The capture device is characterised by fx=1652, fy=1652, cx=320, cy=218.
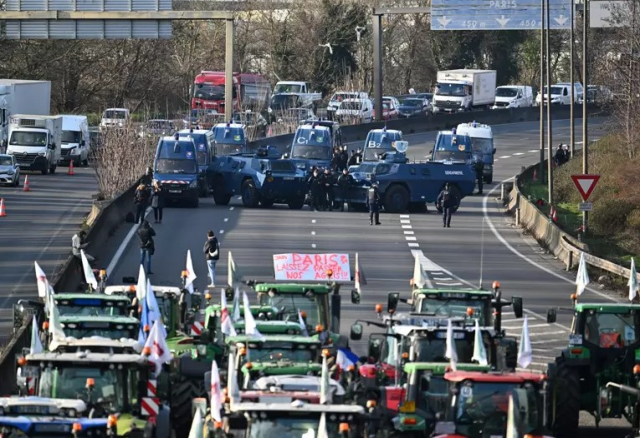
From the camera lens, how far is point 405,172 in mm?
52812

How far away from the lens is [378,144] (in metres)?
63.2

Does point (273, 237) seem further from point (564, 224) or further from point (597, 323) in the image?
point (597, 323)

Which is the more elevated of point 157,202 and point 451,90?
point 451,90

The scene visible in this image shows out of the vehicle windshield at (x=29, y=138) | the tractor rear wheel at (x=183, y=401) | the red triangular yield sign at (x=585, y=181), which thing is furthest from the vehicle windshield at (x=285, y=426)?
the vehicle windshield at (x=29, y=138)

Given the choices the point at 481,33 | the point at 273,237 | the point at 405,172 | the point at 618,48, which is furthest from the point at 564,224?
the point at 481,33

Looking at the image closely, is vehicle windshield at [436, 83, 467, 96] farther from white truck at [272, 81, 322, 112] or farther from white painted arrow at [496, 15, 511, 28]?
white painted arrow at [496, 15, 511, 28]

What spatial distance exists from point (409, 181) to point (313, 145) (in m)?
7.94

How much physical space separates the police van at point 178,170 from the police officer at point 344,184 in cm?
467

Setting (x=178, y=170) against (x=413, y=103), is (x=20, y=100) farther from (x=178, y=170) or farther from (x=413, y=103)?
(x=413, y=103)

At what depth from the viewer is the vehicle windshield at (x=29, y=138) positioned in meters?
69.4

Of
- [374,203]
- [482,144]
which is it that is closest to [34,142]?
[482,144]

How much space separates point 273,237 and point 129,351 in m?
27.6

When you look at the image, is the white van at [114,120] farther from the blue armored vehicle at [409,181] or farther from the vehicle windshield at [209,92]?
the blue armored vehicle at [409,181]

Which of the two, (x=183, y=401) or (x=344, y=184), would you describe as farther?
(x=344, y=184)
